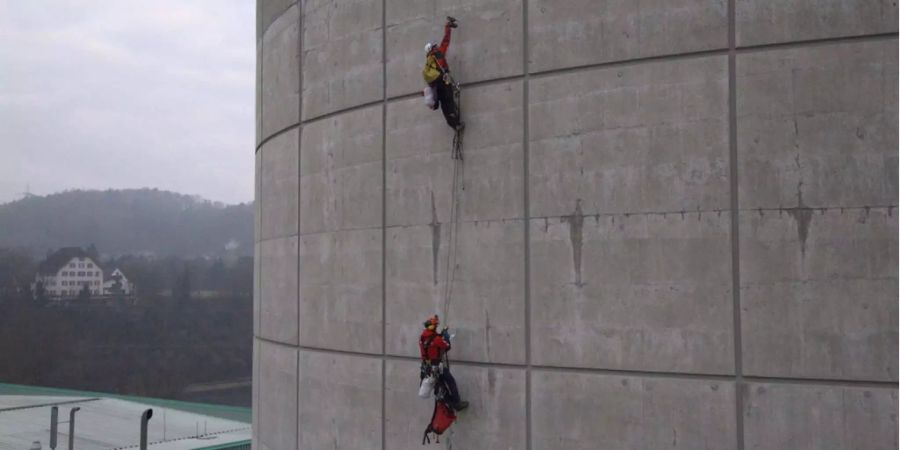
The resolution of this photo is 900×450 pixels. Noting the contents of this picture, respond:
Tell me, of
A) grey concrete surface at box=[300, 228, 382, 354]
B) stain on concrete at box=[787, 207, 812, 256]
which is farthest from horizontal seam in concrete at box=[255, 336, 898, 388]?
stain on concrete at box=[787, 207, 812, 256]

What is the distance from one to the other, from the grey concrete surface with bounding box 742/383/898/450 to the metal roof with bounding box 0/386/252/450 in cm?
2093

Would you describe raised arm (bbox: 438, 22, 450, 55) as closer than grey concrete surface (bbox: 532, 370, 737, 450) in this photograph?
No

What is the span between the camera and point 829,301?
770 cm

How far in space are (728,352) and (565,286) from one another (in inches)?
67.6

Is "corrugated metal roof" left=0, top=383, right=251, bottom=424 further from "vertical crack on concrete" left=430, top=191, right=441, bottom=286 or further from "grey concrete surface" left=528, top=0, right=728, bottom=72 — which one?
"grey concrete surface" left=528, top=0, right=728, bottom=72

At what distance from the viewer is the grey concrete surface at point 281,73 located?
11906mm

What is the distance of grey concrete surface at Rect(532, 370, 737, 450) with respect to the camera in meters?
7.98

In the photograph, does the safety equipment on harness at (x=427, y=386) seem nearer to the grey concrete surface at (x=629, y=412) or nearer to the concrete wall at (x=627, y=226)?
the concrete wall at (x=627, y=226)

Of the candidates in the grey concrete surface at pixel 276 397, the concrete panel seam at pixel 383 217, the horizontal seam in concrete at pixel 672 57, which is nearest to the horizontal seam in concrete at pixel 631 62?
the horizontal seam in concrete at pixel 672 57

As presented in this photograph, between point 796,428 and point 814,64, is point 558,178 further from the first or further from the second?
point 796,428

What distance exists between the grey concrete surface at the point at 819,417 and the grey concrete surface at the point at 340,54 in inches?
219

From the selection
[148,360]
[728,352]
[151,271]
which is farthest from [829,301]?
[151,271]

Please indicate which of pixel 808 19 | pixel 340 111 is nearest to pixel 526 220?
pixel 340 111

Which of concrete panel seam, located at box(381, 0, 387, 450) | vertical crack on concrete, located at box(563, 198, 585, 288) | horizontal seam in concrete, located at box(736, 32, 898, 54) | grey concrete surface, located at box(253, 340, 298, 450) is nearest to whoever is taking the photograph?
horizontal seam in concrete, located at box(736, 32, 898, 54)
